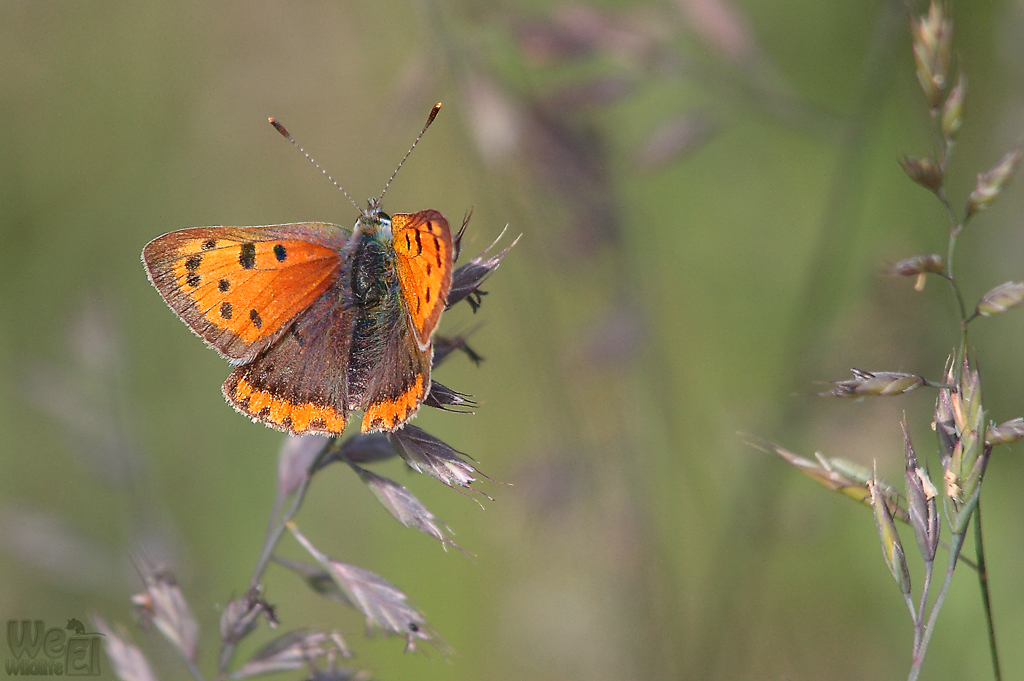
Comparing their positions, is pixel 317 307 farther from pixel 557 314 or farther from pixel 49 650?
pixel 557 314

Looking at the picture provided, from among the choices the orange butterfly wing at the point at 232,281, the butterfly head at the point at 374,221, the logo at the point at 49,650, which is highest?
the butterfly head at the point at 374,221

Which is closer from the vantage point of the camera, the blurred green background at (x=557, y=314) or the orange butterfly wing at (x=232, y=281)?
the orange butterfly wing at (x=232, y=281)

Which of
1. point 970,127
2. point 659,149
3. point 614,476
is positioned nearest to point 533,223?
point 659,149

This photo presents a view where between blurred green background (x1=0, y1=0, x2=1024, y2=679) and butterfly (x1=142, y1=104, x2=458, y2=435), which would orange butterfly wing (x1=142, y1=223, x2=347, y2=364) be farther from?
blurred green background (x1=0, y1=0, x2=1024, y2=679)

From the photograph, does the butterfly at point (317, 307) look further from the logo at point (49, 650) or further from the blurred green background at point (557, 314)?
the logo at point (49, 650)

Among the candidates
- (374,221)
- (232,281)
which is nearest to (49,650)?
(232,281)

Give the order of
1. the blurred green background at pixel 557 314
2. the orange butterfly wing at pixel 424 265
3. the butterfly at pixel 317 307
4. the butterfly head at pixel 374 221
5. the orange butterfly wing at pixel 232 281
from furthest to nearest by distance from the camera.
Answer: the blurred green background at pixel 557 314
the butterfly head at pixel 374 221
the orange butterfly wing at pixel 232 281
the butterfly at pixel 317 307
the orange butterfly wing at pixel 424 265

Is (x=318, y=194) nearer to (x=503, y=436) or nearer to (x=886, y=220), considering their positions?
(x=503, y=436)

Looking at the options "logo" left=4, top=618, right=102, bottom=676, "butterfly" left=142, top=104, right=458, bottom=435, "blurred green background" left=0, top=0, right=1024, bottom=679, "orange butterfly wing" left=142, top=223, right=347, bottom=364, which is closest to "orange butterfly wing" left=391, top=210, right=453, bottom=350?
"butterfly" left=142, top=104, right=458, bottom=435

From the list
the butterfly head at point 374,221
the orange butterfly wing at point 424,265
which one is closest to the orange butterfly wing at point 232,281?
the butterfly head at point 374,221
